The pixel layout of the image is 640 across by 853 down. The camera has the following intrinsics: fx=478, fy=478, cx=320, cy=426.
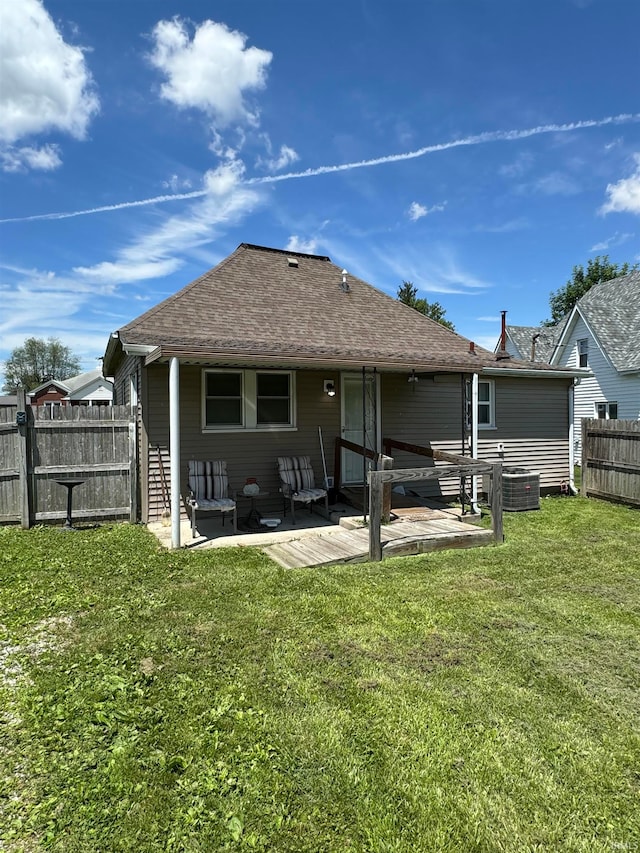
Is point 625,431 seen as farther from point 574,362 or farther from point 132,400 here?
point 574,362

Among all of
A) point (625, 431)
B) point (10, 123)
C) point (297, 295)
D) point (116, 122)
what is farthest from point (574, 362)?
point (10, 123)

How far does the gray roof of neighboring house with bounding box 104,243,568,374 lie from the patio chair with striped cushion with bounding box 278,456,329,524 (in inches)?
76.2

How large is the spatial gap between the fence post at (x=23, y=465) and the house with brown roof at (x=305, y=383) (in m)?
1.63

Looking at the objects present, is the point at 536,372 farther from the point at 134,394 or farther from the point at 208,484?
the point at 134,394

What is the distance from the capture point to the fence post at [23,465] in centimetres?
755

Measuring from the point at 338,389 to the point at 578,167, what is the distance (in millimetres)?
13411

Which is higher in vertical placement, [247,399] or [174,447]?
[247,399]

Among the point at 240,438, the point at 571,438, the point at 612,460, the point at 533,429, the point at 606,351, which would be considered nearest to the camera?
the point at 240,438

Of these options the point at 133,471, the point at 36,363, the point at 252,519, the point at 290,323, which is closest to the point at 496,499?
the point at 252,519

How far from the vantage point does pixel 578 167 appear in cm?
1612

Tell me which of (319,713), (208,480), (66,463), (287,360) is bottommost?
(319,713)

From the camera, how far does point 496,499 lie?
6754 millimetres

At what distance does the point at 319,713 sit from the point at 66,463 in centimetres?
666

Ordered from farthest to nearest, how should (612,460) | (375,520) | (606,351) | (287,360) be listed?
(606,351), (612,460), (287,360), (375,520)
